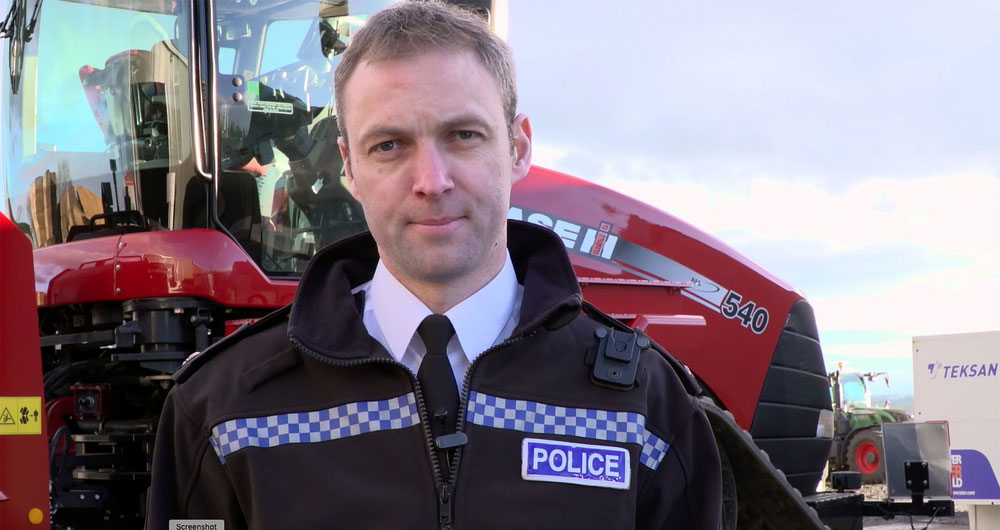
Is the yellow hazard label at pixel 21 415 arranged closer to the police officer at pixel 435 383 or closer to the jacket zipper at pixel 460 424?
the police officer at pixel 435 383

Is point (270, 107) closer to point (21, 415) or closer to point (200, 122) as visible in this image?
point (200, 122)

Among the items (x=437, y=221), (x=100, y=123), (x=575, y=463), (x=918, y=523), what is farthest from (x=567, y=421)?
(x=918, y=523)

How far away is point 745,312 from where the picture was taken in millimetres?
6457

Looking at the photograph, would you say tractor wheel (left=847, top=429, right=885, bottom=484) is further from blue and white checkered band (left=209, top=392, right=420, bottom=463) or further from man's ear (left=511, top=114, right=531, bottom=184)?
blue and white checkered band (left=209, top=392, right=420, bottom=463)

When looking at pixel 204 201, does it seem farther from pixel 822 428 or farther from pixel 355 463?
pixel 822 428

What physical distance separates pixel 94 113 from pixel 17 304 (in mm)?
1165

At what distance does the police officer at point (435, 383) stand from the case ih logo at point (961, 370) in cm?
763

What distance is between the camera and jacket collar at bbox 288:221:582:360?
1869 millimetres

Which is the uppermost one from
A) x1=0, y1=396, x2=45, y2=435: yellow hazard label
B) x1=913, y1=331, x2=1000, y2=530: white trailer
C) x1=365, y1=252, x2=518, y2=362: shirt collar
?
x1=365, y1=252, x2=518, y2=362: shirt collar

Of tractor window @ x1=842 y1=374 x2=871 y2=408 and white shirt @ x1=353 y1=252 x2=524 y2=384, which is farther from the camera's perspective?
tractor window @ x1=842 y1=374 x2=871 y2=408

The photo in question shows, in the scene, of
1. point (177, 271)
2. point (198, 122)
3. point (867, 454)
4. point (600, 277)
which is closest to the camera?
point (177, 271)

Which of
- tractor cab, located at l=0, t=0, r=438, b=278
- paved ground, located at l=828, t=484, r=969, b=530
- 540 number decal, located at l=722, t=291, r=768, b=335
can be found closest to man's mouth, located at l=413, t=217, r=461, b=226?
tractor cab, located at l=0, t=0, r=438, b=278

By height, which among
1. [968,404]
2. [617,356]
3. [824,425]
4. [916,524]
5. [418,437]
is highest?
[617,356]

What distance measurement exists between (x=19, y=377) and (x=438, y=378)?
112 inches
